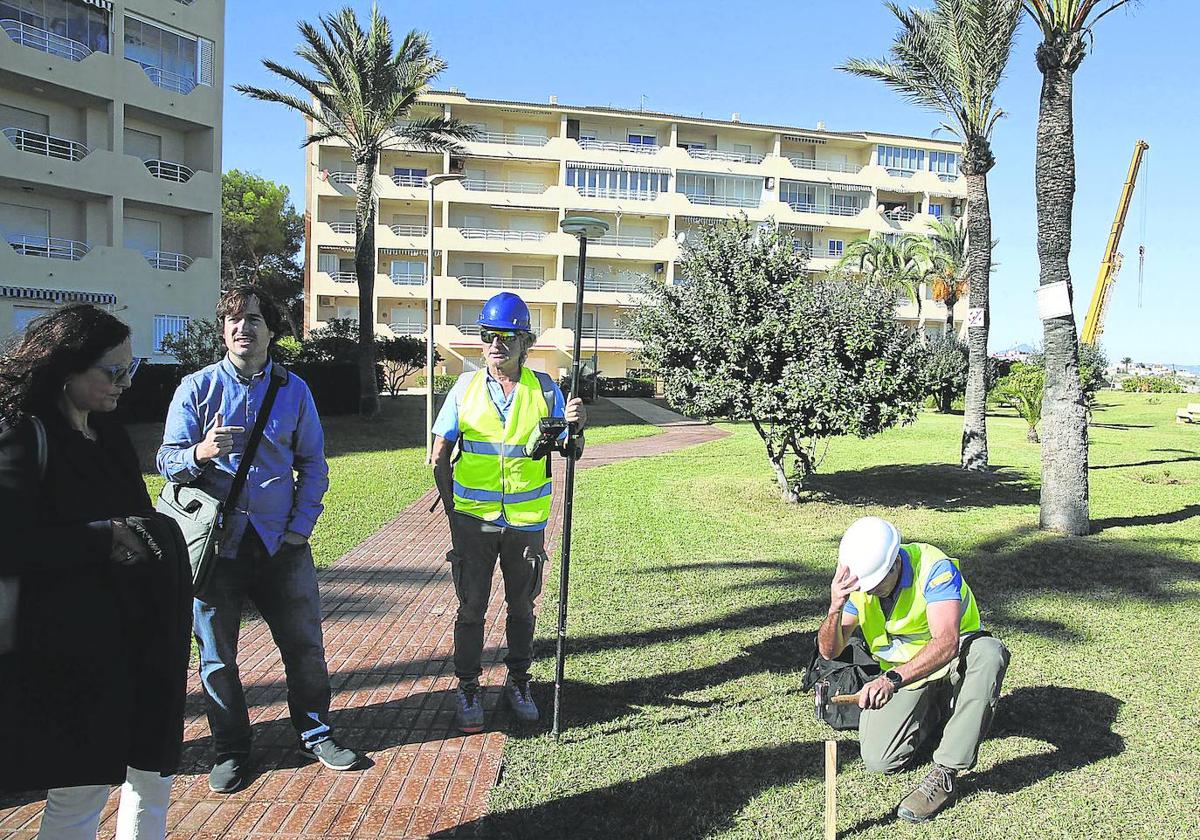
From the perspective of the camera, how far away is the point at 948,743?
147 inches

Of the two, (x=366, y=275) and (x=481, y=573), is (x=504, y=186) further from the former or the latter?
(x=481, y=573)

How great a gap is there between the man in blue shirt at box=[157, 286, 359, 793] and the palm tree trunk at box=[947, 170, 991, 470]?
39.1 feet

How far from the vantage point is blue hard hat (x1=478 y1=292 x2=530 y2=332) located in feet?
14.2

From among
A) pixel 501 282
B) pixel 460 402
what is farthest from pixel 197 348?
pixel 501 282

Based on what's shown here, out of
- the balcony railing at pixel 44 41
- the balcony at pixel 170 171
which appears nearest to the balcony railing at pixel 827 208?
the balcony at pixel 170 171

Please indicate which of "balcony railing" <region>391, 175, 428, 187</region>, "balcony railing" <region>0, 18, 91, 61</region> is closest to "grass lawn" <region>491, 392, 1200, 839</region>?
"balcony railing" <region>0, 18, 91, 61</region>

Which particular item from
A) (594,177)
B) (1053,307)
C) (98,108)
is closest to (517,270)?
(594,177)

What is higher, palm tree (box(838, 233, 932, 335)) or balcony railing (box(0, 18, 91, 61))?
balcony railing (box(0, 18, 91, 61))

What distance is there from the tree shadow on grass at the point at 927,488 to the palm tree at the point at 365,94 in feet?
46.3

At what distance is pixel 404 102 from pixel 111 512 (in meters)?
22.8

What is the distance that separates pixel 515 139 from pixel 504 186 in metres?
2.85

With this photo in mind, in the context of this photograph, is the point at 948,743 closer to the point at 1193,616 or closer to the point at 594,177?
the point at 1193,616

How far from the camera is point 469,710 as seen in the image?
4.47m

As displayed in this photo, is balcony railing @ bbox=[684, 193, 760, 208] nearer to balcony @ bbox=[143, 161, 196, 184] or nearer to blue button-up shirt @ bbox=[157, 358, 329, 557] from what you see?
balcony @ bbox=[143, 161, 196, 184]
